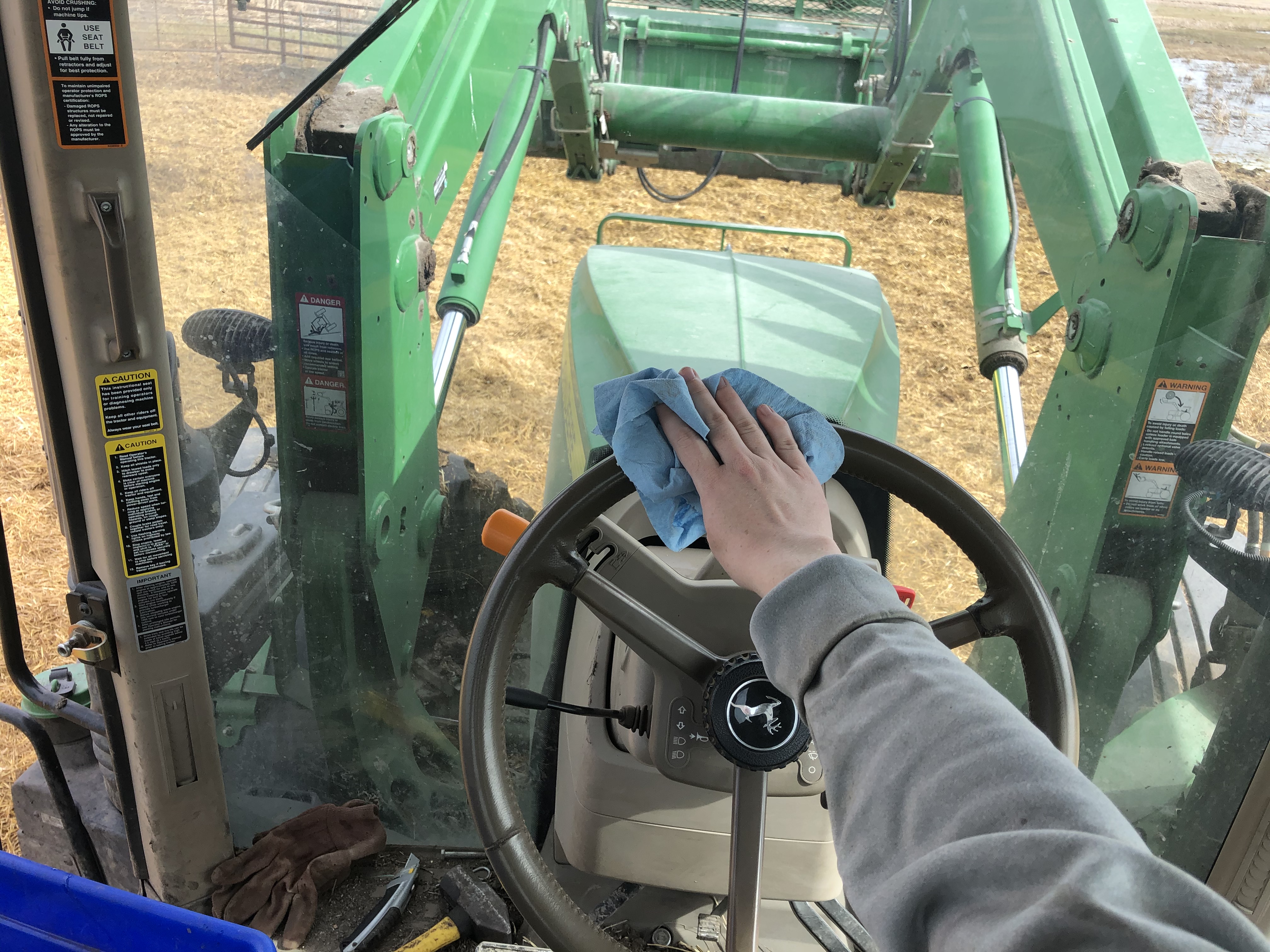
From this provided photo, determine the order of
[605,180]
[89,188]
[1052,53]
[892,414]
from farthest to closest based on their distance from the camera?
[605,180]
[892,414]
[1052,53]
[89,188]

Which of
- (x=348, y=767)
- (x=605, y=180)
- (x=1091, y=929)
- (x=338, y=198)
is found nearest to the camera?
(x=1091, y=929)

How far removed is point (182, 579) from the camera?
1.42m

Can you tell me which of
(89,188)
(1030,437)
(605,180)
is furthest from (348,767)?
(605,180)

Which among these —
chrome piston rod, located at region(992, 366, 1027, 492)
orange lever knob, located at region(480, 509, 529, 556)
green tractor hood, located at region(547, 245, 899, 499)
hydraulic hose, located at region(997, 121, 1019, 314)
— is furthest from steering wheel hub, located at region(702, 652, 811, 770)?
hydraulic hose, located at region(997, 121, 1019, 314)

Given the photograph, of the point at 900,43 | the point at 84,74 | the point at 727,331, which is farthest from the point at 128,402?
the point at 900,43

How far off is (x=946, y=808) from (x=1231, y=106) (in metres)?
1.49

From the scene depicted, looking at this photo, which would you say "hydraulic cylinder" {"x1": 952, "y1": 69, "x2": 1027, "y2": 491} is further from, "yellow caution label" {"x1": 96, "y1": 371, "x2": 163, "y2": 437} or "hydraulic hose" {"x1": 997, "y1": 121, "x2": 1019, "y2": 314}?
"yellow caution label" {"x1": 96, "y1": 371, "x2": 163, "y2": 437}

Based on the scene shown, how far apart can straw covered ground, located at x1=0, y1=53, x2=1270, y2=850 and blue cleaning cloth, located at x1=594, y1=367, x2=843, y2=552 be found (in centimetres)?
69

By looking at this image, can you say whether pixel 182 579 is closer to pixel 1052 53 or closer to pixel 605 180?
pixel 1052 53

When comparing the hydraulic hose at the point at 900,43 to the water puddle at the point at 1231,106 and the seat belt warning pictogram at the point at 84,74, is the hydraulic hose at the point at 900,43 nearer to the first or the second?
the water puddle at the point at 1231,106

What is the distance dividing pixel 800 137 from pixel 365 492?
172cm

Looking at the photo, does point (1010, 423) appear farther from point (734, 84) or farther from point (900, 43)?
point (734, 84)

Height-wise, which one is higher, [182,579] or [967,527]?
[967,527]

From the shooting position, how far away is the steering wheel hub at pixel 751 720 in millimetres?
1111
